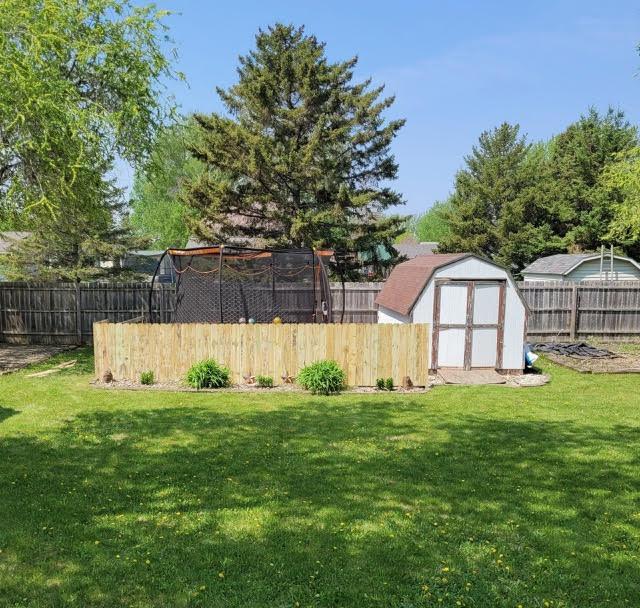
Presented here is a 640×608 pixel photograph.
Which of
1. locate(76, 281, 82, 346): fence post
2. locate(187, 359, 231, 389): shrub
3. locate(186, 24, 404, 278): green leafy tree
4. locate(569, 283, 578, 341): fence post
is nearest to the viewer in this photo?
locate(187, 359, 231, 389): shrub

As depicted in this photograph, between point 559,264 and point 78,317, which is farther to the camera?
point 559,264

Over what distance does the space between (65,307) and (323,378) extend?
11.6 metres

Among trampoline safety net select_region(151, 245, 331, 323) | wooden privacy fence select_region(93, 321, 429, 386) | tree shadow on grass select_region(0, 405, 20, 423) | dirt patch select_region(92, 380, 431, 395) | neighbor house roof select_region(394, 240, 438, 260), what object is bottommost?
dirt patch select_region(92, 380, 431, 395)

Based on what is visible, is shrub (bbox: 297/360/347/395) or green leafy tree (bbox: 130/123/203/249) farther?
green leafy tree (bbox: 130/123/203/249)

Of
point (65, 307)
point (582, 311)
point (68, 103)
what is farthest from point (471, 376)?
point (65, 307)

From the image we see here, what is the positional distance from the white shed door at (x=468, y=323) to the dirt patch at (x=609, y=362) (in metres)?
2.81

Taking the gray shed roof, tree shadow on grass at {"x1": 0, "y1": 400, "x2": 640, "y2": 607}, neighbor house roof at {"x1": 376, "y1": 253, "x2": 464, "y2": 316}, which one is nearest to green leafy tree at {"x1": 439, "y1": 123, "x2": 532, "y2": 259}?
the gray shed roof

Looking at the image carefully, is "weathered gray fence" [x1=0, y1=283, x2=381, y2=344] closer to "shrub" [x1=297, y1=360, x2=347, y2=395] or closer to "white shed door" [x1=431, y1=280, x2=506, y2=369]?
"shrub" [x1=297, y1=360, x2=347, y2=395]

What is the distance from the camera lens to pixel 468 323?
12.6 metres

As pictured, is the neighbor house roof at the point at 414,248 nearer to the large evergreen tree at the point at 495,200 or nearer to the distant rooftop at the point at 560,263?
the large evergreen tree at the point at 495,200

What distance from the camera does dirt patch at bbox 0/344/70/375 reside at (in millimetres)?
13759

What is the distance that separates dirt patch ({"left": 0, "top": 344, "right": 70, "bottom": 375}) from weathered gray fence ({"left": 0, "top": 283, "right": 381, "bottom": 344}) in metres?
0.83

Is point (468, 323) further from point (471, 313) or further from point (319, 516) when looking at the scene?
point (319, 516)

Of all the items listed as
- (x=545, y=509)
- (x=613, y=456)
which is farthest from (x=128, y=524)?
(x=613, y=456)
